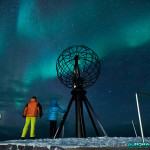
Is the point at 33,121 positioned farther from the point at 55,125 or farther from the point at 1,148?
the point at 1,148

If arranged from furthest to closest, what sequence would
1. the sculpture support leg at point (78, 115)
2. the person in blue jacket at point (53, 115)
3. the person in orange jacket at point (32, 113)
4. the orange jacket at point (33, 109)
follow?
the person in blue jacket at point (53, 115) → the sculpture support leg at point (78, 115) → the orange jacket at point (33, 109) → the person in orange jacket at point (32, 113)

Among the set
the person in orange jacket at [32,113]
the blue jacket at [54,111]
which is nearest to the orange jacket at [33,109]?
the person in orange jacket at [32,113]

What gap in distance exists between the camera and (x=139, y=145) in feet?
11.3

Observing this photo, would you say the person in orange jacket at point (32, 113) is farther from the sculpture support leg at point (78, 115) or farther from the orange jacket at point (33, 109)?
the sculpture support leg at point (78, 115)

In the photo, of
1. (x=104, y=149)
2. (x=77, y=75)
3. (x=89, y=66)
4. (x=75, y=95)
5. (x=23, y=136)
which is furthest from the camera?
(x=89, y=66)

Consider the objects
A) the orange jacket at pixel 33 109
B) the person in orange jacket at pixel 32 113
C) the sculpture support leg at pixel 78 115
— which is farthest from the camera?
the sculpture support leg at pixel 78 115

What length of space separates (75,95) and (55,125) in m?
2.00

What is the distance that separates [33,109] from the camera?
23.0 ft

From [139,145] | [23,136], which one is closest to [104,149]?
[139,145]

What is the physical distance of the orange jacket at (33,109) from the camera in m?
6.96

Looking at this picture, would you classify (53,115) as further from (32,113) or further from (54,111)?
(32,113)

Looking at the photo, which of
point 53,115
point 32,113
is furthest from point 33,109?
point 53,115

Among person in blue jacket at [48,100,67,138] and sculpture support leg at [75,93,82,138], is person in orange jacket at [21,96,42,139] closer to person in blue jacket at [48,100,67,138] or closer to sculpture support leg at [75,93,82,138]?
person in blue jacket at [48,100,67,138]

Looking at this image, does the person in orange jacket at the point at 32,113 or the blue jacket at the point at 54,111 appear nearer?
the person in orange jacket at the point at 32,113
